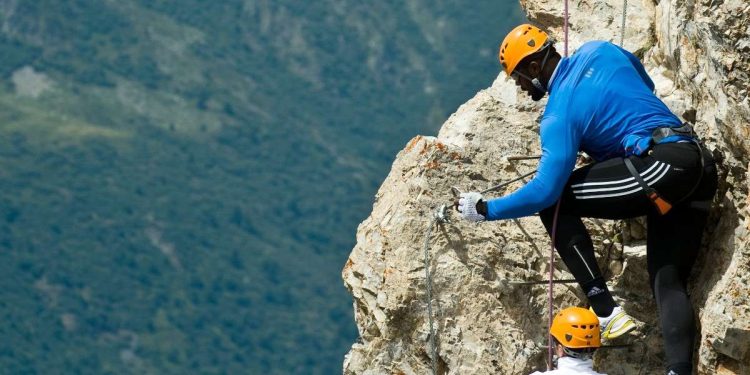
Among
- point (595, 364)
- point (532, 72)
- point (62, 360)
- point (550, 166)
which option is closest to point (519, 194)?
point (550, 166)

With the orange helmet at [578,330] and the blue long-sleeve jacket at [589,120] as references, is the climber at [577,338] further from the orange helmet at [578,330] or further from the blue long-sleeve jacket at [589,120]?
the blue long-sleeve jacket at [589,120]

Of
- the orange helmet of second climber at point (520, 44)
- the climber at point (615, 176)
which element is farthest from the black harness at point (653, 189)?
the orange helmet of second climber at point (520, 44)

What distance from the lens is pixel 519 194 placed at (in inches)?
370

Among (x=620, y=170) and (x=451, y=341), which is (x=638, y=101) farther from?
(x=451, y=341)

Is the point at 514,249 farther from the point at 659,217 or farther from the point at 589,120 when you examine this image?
the point at 589,120

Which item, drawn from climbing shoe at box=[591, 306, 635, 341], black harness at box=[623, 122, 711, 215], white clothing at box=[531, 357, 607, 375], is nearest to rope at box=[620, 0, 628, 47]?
black harness at box=[623, 122, 711, 215]

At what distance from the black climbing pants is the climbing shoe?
0.05 meters

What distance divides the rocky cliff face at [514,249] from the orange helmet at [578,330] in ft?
2.43

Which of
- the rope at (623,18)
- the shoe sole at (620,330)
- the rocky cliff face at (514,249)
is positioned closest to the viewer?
the rocky cliff face at (514,249)

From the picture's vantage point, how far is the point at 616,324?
962 cm

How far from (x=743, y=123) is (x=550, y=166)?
52.4 inches

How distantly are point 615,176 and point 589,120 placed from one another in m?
0.43

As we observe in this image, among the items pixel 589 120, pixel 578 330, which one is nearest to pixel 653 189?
pixel 589 120

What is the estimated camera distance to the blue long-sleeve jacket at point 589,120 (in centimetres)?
923
